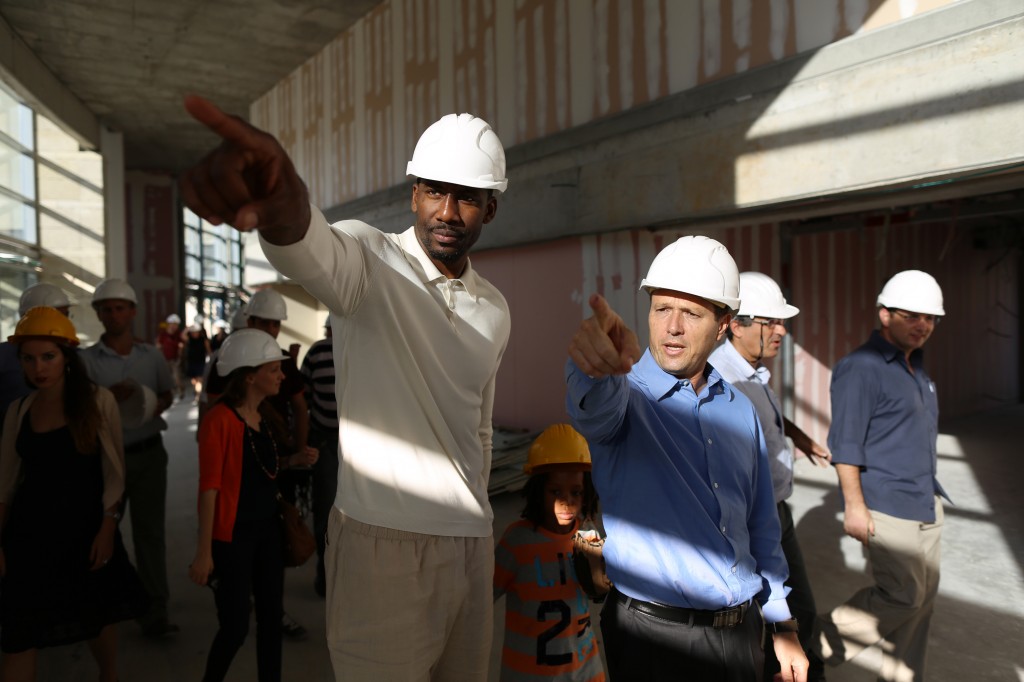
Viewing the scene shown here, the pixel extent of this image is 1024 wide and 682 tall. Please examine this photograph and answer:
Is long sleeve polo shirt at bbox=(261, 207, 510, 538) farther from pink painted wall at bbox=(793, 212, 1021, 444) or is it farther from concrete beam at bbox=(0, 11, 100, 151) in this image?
concrete beam at bbox=(0, 11, 100, 151)

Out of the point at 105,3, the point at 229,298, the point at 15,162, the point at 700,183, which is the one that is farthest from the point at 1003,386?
the point at 229,298

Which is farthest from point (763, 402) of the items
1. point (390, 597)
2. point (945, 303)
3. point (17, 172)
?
point (17, 172)

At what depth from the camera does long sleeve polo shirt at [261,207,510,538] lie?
65.3 inches

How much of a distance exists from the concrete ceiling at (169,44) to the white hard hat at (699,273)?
10240 millimetres

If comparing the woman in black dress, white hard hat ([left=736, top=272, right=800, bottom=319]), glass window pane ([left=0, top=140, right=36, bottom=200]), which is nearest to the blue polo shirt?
white hard hat ([left=736, top=272, right=800, bottom=319])

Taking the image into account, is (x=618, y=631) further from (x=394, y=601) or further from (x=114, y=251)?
(x=114, y=251)

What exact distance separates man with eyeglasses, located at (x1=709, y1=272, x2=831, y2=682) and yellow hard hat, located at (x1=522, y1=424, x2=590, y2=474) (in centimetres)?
91

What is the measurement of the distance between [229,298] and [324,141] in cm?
1833

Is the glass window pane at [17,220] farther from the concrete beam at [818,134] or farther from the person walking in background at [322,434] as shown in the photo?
the concrete beam at [818,134]

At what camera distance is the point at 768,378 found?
10.3 feet

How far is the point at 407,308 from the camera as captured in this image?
1.68 m

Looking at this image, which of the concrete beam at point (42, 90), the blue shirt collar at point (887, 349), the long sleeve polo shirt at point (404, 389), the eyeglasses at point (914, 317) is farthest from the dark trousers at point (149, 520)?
the concrete beam at point (42, 90)

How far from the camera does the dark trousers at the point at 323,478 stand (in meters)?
4.35

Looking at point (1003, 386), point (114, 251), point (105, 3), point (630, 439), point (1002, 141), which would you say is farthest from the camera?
point (114, 251)
